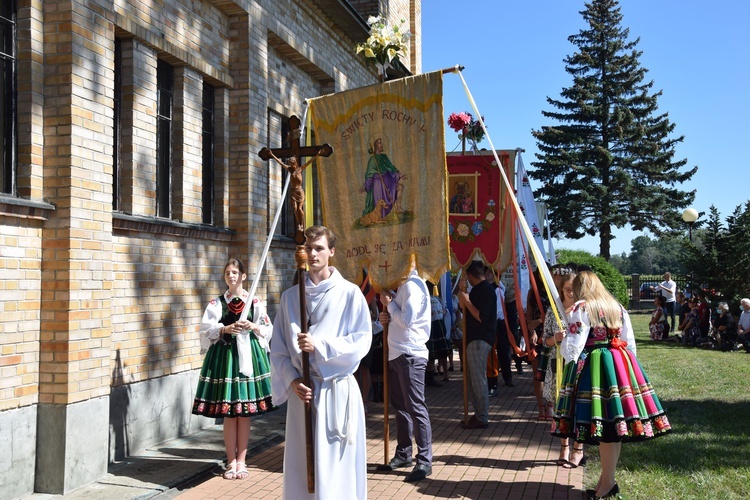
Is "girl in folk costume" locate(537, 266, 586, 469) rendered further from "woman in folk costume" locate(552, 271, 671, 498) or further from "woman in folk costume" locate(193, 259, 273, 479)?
"woman in folk costume" locate(193, 259, 273, 479)

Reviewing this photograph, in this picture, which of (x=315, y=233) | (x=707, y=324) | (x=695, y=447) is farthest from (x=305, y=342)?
(x=707, y=324)

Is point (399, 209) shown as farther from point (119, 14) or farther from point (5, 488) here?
point (5, 488)

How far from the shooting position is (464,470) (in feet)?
24.5

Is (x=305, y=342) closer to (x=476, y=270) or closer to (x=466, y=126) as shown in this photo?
(x=476, y=270)

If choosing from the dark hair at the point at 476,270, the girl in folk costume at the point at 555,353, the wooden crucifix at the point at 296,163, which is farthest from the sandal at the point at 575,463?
the wooden crucifix at the point at 296,163

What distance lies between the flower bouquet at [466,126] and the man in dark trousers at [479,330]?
10.3 ft

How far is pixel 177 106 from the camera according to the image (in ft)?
31.2

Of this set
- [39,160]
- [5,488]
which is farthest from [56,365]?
[39,160]

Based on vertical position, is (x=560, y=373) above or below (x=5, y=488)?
above

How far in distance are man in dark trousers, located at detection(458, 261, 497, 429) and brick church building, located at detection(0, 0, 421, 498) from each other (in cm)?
315

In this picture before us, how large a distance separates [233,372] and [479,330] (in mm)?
3291

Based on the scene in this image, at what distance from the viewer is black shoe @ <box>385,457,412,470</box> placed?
24.6 ft

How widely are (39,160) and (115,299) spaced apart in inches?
69.9

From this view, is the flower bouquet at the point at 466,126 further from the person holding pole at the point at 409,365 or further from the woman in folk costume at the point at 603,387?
the woman in folk costume at the point at 603,387
